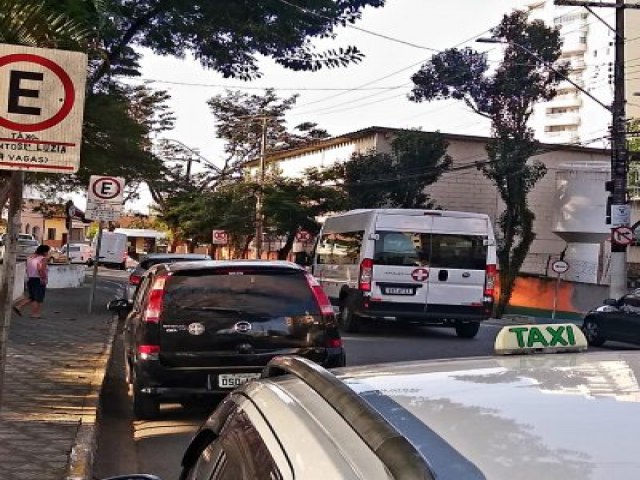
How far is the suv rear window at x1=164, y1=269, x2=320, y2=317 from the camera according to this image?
7.78 metres

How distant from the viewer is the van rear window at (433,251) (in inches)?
643

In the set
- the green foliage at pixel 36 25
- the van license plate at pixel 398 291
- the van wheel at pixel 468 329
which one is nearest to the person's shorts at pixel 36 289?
the van license plate at pixel 398 291

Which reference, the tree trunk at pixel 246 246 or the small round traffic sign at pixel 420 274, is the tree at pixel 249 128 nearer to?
the tree trunk at pixel 246 246

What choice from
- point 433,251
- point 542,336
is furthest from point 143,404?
point 433,251

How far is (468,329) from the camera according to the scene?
17094 mm

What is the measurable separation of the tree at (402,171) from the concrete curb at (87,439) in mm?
28753

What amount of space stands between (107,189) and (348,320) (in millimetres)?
5869

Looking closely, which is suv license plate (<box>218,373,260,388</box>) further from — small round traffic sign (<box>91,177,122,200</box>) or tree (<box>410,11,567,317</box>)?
tree (<box>410,11,567,317</box>)

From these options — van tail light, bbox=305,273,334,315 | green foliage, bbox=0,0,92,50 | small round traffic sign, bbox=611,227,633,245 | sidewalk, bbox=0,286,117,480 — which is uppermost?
green foliage, bbox=0,0,92,50

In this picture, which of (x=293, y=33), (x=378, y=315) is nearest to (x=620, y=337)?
(x=378, y=315)

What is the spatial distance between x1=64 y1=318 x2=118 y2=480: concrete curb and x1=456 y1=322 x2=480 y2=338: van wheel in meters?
8.93

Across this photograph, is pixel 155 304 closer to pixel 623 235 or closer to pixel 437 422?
pixel 437 422

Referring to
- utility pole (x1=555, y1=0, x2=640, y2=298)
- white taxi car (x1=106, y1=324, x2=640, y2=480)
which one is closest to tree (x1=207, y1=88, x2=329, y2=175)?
utility pole (x1=555, y1=0, x2=640, y2=298)

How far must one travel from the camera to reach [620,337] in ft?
55.6
